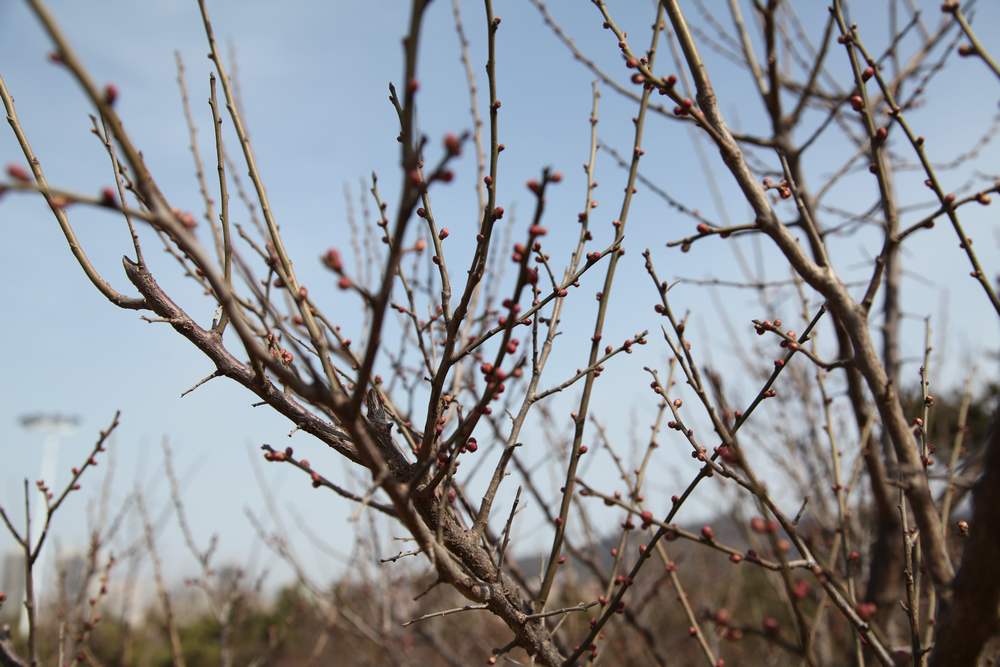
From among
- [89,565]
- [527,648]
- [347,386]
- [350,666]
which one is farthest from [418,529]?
[350,666]

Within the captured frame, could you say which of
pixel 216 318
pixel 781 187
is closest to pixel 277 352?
pixel 216 318

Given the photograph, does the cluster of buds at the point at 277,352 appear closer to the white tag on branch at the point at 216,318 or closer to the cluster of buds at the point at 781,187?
the white tag on branch at the point at 216,318

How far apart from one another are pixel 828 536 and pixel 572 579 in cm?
255

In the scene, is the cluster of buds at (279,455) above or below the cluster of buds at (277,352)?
below

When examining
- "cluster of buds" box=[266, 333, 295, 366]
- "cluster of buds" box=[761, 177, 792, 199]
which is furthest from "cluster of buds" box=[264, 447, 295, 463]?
"cluster of buds" box=[761, 177, 792, 199]

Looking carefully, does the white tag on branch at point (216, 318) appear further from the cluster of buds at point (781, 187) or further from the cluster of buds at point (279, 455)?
the cluster of buds at point (781, 187)

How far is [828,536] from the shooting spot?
4508 mm

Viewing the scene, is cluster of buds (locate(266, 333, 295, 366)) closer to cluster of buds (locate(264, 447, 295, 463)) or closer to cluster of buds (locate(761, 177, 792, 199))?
cluster of buds (locate(264, 447, 295, 463))

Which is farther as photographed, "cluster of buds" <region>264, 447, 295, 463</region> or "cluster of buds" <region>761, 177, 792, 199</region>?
"cluster of buds" <region>761, 177, 792, 199</region>

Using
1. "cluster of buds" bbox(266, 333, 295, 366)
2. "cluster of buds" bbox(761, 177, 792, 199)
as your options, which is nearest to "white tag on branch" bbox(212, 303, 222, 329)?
"cluster of buds" bbox(266, 333, 295, 366)

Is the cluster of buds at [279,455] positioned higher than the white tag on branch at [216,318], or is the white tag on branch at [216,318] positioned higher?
the white tag on branch at [216,318]

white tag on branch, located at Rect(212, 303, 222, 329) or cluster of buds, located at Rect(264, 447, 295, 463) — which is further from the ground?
white tag on branch, located at Rect(212, 303, 222, 329)

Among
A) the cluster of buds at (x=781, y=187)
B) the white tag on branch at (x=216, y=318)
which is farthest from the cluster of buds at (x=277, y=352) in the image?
the cluster of buds at (x=781, y=187)

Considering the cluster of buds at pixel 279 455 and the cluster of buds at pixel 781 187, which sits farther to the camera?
the cluster of buds at pixel 781 187
